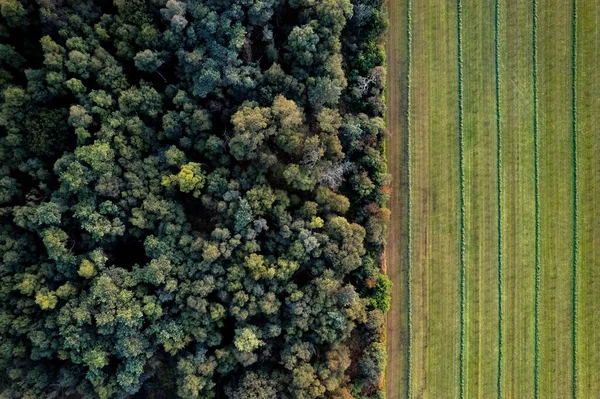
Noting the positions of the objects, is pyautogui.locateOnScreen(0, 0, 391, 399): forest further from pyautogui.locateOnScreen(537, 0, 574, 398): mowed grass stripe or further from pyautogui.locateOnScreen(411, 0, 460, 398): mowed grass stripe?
pyautogui.locateOnScreen(537, 0, 574, 398): mowed grass stripe

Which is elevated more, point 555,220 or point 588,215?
point 588,215

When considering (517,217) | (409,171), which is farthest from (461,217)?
(409,171)

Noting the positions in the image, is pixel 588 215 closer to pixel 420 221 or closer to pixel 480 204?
pixel 480 204

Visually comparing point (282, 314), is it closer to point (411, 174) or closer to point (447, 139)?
point (411, 174)

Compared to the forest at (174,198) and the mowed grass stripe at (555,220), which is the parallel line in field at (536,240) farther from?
the forest at (174,198)

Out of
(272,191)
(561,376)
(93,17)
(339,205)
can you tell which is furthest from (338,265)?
(93,17)

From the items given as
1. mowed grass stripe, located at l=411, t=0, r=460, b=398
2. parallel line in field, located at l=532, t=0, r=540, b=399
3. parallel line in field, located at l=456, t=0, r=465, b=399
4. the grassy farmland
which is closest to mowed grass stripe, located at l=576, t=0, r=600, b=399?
the grassy farmland

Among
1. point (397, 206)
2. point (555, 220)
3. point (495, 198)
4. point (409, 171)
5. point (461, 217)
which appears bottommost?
point (461, 217)
